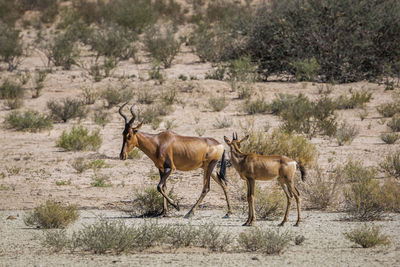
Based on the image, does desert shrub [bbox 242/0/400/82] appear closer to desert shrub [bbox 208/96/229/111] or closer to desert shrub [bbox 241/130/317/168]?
desert shrub [bbox 208/96/229/111]

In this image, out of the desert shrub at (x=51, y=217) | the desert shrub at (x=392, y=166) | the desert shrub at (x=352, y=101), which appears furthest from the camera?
the desert shrub at (x=352, y=101)

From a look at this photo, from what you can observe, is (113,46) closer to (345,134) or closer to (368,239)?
(345,134)

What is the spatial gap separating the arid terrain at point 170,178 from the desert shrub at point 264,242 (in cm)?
13

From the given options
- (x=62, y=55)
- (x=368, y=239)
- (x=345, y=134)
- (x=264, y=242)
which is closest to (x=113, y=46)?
(x=62, y=55)

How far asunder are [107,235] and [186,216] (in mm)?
2783

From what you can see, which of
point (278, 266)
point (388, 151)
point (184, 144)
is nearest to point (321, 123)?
point (388, 151)

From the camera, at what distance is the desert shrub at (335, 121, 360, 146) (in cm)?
1958

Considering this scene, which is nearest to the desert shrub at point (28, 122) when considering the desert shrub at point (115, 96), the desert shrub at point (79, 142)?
the desert shrub at point (79, 142)

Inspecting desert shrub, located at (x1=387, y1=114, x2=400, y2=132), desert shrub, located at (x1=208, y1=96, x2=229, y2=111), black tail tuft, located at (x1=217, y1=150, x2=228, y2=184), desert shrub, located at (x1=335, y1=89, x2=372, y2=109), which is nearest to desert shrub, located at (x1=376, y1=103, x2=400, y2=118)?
desert shrub, located at (x1=335, y1=89, x2=372, y2=109)

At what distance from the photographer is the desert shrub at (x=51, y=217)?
11672 millimetres

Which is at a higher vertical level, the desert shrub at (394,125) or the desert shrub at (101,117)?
the desert shrub at (394,125)

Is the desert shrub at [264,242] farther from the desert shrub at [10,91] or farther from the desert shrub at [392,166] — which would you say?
the desert shrub at [10,91]

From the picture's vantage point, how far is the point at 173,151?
12734 millimetres

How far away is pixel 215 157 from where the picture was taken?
12.9 m
